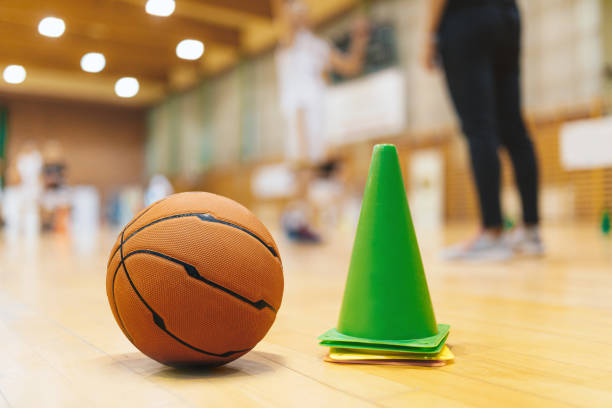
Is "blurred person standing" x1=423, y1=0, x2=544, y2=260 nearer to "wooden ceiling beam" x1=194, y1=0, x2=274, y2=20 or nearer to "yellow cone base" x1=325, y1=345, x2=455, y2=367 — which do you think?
"yellow cone base" x1=325, y1=345, x2=455, y2=367

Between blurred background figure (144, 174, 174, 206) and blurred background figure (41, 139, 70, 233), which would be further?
blurred background figure (144, 174, 174, 206)

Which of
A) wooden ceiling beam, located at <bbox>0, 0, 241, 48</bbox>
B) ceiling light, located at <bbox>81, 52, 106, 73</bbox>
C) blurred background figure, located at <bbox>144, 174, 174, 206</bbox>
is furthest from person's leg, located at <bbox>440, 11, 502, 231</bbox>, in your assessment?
blurred background figure, located at <bbox>144, 174, 174, 206</bbox>

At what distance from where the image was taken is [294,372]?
0.95 meters

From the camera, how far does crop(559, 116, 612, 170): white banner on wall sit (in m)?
7.25

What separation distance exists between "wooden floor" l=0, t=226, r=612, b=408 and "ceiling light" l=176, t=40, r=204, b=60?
1042 cm

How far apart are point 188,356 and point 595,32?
25.8 feet

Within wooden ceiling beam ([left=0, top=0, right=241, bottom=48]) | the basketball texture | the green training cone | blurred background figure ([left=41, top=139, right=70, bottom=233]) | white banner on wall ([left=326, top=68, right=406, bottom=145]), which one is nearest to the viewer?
the basketball texture

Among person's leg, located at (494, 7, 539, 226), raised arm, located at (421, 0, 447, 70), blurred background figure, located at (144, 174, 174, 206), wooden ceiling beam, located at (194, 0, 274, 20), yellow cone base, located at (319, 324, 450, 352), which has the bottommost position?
yellow cone base, located at (319, 324, 450, 352)

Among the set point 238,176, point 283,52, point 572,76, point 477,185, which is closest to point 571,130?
point 572,76

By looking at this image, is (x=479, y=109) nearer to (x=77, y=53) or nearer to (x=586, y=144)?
(x=586, y=144)

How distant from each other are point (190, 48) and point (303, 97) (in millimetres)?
8083

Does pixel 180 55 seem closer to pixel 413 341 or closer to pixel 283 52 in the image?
pixel 283 52

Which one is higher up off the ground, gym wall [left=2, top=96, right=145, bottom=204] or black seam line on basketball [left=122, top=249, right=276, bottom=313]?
gym wall [left=2, top=96, right=145, bottom=204]

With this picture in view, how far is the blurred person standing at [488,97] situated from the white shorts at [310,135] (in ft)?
6.36
